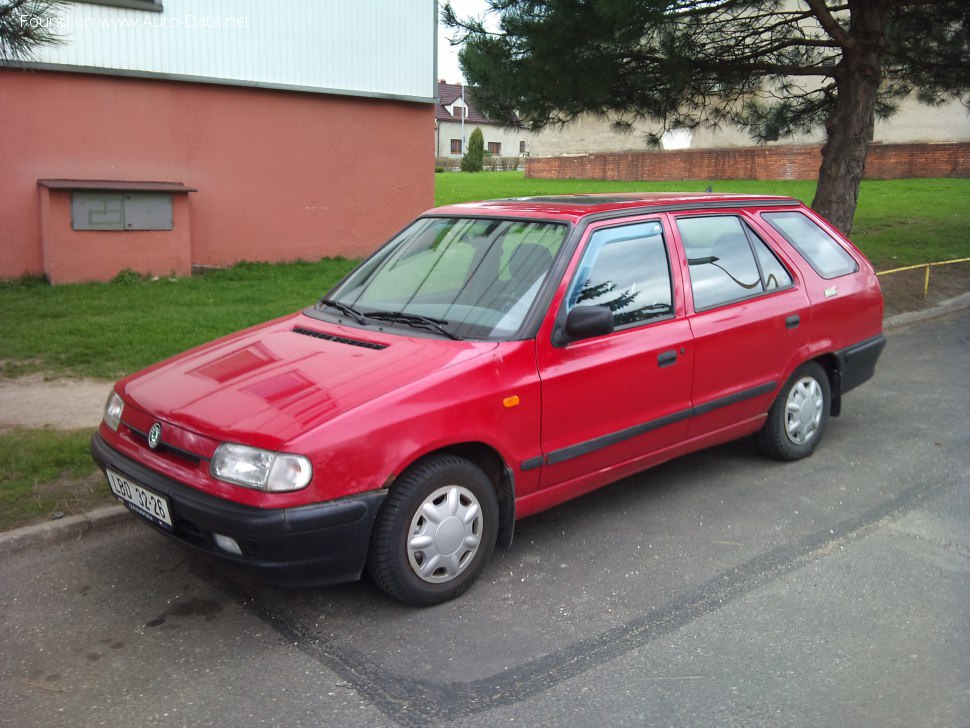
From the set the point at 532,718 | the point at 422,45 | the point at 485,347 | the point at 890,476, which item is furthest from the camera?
the point at 422,45

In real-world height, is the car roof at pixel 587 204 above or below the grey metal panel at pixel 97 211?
above

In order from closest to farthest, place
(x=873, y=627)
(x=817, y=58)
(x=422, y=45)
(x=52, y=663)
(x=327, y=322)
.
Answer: (x=52, y=663) → (x=873, y=627) → (x=327, y=322) → (x=817, y=58) → (x=422, y=45)

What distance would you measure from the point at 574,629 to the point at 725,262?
2.44 m

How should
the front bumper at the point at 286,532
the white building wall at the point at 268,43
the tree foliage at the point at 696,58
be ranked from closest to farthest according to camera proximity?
1. the front bumper at the point at 286,532
2. the tree foliage at the point at 696,58
3. the white building wall at the point at 268,43

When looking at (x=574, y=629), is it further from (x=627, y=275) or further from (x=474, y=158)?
(x=474, y=158)

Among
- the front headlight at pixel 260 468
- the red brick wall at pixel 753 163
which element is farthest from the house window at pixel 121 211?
the red brick wall at pixel 753 163

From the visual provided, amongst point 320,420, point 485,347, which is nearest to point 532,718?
point 320,420

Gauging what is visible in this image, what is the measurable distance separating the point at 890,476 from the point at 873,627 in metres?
2.00

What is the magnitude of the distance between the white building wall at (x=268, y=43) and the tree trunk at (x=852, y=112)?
6.16m

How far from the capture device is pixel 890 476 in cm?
547

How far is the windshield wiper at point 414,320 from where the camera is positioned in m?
4.21

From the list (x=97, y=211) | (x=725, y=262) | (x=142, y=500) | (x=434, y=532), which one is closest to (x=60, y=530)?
(x=142, y=500)

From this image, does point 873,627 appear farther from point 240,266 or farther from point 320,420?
point 240,266

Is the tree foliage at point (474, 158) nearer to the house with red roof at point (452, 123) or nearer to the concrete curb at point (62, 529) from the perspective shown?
the house with red roof at point (452, 123)
